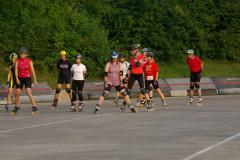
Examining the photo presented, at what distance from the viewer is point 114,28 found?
43.5 meters

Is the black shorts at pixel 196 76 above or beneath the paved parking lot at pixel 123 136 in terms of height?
above

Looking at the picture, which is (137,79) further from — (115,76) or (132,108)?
(132,108)

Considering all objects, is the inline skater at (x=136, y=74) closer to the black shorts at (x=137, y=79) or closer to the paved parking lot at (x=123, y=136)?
the black shorts at (x=137, y=79)

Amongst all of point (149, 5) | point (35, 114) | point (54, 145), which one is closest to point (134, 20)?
point (149, 5)

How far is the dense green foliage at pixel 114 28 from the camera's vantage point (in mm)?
36719

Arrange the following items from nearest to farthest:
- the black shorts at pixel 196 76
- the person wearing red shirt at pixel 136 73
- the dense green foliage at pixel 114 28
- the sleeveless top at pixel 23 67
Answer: the sleeveless top at pixel 23 67
the person wearing red shirt at pixel 136 73
the black shorts at pixel 196 76
the dense green foliage at pixel 114 28

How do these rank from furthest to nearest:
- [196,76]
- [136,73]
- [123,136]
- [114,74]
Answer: [196,76] → [136,73] → [114,74] → [123,136]

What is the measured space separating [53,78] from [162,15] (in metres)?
11.8

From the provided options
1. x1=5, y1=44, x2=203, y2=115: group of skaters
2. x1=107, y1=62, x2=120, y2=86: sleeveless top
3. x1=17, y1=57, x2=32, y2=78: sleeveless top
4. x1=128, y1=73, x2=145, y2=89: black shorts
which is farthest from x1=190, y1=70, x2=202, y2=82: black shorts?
x1=17, y1=57, x2=32, y2=78: sleeveless top

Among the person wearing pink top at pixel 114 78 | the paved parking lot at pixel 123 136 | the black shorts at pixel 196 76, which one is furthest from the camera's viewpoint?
the black shorts at pixel 196 76

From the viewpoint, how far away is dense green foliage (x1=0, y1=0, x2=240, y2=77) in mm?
36719

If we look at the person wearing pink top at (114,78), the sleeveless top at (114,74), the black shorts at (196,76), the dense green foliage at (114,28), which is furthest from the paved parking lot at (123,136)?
the dense green foliage at (114,28)

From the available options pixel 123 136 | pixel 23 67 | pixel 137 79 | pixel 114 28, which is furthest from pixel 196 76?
pixel 114 28

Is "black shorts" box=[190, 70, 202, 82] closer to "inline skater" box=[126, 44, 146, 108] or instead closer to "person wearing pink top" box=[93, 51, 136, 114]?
"inline skater" box=[126, 44, 146, 108]
